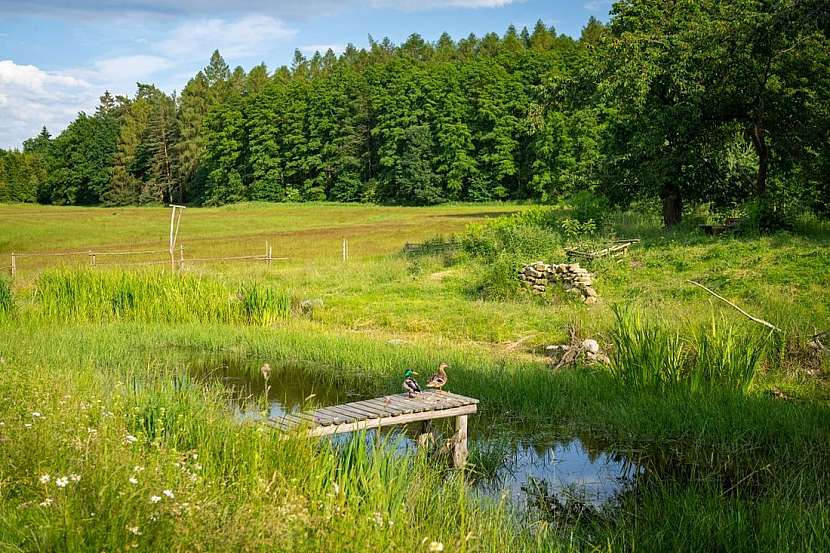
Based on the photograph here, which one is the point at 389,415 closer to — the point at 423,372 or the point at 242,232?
the point at 423,372

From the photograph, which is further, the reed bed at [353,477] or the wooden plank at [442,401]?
the wooden plank at [442,401]

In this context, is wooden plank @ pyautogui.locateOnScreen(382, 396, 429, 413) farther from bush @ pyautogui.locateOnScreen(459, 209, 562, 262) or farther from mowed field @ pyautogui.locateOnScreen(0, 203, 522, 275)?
mowed field @ pyautogui.locateOnScreen(0, 203, 522, 275)

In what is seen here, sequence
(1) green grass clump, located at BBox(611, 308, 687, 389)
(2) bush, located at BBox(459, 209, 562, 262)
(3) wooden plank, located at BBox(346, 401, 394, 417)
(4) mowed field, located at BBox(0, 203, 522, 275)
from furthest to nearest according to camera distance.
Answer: (4) mowed field, located at BBox(0, 203, 522, 275)
(2) bush, located at BBox(459, 209, 562, 262)
(1) green grass clump, located at BBox(611, 308, 687, 389)
(3) wooden plank, located at BBox(346, 401, 394, 417)

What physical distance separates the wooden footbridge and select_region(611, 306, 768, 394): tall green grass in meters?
3.35

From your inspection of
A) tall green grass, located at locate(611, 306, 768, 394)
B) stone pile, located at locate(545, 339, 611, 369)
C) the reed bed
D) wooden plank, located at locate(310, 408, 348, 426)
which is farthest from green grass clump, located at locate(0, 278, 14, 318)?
tall green grass, located at locate(611, 306, 768, 394)

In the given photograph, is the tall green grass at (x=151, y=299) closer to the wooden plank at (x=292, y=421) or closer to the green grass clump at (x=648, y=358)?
the green grass clump at (x=648, y=358)

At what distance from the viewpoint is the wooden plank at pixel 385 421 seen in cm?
823

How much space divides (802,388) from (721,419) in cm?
234

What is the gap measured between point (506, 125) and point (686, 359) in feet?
239

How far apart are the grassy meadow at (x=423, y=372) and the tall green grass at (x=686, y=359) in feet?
0.12

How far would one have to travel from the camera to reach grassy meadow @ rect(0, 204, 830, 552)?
580cm

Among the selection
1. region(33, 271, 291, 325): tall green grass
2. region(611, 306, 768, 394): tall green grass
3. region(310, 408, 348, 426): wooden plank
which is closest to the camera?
region(310, 408, 348, 426): wooden plank

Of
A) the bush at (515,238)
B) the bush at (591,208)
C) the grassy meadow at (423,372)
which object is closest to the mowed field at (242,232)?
the bush at (515,238)

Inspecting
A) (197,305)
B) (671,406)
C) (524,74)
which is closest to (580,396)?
(671,406)
